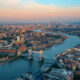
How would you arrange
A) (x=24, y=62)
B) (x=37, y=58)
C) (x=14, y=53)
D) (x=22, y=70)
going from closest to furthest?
(x=22, y=70) → (x=24, y=62) → (x=37, y=58) → (x=14, y=53)

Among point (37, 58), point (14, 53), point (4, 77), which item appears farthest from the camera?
point (14, 53)

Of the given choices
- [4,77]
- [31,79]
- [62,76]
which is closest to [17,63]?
[4,77]

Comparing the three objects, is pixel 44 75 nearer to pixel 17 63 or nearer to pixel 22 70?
pixel 22 70

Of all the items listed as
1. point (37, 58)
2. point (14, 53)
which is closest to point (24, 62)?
point (37, 58)

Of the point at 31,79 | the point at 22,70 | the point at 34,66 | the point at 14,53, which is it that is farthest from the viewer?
the point at 14,53

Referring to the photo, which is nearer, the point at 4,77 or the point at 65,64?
the point at 4,77

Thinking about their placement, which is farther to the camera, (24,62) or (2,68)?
(24,62)

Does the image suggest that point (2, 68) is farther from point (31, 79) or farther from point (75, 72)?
point (75, 72)

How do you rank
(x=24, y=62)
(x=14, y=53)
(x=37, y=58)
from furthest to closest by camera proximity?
(x=14, y=53)
(x=37, y=58)
(x=24, y=62)
